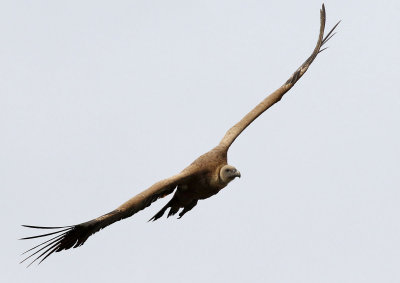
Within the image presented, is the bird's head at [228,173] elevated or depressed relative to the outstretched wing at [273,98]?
depressed

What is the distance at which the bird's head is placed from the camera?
17984 mm

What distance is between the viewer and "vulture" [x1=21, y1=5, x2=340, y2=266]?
16547 millimetres

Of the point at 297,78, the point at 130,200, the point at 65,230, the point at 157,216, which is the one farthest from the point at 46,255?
the point at 297,78

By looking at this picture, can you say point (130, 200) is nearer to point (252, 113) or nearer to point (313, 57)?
point (252, 113)

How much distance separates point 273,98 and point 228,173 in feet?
8.90

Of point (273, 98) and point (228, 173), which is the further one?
point (273, 98)

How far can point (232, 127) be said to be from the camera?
19812 mm

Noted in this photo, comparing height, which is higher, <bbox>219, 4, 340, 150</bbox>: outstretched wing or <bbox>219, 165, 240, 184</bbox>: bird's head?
<bbox>219, 4, 340, 150</bbox>: outstretched wing

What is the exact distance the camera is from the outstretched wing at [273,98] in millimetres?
19478

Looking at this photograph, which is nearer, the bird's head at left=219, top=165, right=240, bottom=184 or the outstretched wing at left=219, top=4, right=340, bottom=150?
the bird's head at left=219, top=165, right=240, bottom=184

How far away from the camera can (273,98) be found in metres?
20.2

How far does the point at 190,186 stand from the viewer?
1800cm

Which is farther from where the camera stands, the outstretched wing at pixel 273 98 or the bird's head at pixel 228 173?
the outstretched wing at pixel 273 98

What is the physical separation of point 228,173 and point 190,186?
66 cm
